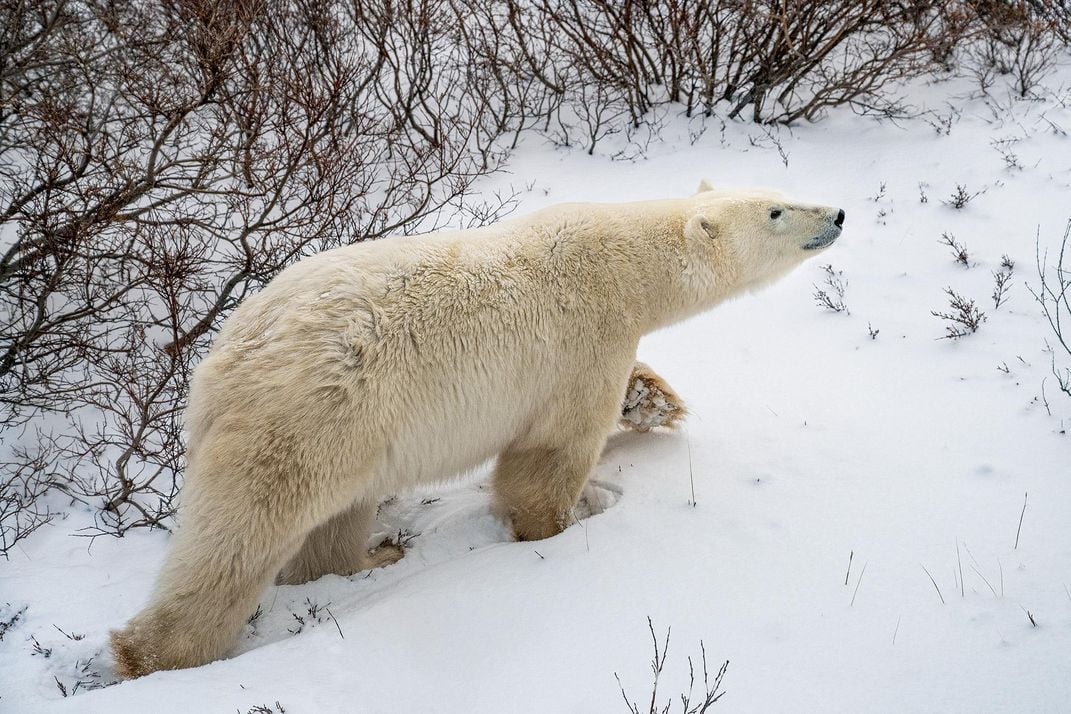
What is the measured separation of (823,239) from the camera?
3.59 m

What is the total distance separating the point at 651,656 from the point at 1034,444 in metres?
2.12

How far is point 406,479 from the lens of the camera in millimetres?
3090

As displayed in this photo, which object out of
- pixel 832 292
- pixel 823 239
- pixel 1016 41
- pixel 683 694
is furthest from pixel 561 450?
pixel 1016 41

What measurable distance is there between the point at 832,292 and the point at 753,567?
301 centimetres

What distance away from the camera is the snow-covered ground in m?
2.46

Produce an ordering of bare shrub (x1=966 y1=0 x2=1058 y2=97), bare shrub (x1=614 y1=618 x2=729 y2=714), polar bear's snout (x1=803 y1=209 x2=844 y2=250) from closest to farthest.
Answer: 1. bare shrub (x1=614 y1=618 x2=729 y2=714)
2. polar bear's snout (x1=803 y1=209 x2=844 y2=250)
3. bare shrub (x1=966 y1=0 x2=1058 y2=97)

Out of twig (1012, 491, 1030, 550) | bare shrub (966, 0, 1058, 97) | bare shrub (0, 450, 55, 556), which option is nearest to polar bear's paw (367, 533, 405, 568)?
bare shrub (0, 450, 55, 556)

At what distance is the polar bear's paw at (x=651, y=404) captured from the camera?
157 inches

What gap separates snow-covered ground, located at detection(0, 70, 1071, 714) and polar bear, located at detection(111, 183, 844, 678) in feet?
0.84

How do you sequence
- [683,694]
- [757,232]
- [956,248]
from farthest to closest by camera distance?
[956,248] → [757,232] → [683,694]

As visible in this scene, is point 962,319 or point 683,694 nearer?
point 683,694

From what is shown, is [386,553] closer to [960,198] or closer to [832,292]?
[832,292]

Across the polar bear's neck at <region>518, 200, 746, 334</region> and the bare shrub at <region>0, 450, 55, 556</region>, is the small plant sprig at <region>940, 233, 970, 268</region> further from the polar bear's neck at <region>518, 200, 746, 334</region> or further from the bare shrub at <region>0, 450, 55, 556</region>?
the bare shrub at <region>0, 450, 55, 556</region>

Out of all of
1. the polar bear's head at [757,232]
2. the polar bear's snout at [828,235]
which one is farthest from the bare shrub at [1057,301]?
the polar bear's head at [757,232]
